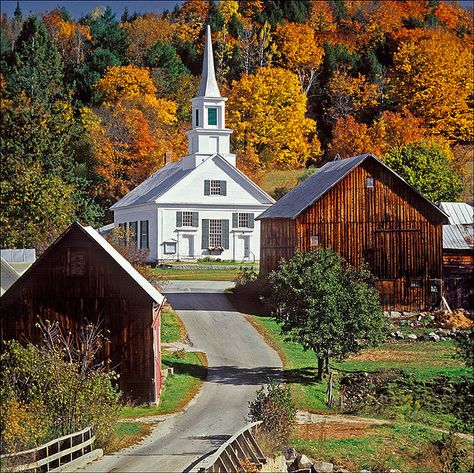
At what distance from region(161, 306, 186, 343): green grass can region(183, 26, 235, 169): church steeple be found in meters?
29.2

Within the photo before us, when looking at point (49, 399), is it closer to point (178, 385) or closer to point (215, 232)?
point (178, 385)

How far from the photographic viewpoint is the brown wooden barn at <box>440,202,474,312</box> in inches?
2208

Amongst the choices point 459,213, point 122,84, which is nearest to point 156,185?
point 459,213

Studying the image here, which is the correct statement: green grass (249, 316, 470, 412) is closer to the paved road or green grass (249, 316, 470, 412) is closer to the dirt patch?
the paved road

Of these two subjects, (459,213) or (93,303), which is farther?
(459,213)

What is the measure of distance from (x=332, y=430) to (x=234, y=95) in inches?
2814

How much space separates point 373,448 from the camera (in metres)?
31.3

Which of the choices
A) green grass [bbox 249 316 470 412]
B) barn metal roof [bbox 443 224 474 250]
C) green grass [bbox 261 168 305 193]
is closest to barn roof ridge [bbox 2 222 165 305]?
green grass [bbox 249 316 470 412]

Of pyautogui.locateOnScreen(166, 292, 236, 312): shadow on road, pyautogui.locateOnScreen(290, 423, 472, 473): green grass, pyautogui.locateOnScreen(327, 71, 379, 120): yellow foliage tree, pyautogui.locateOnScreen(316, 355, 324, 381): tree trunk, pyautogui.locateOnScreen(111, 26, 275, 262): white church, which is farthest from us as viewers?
pyautogui.locateOnScreen(327, 71, 379, 120): yellow foliage tree

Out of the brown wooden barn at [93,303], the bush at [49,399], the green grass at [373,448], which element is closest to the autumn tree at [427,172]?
the brown wooden barn at [93,303]

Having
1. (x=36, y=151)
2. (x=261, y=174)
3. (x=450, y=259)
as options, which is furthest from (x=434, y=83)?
(x=450, y=259)

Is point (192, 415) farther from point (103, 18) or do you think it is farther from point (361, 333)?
point (103, 18)

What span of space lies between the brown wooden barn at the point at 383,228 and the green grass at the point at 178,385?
45.2 feet

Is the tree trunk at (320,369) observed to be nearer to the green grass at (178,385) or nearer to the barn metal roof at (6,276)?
the green grass at (178,385)
